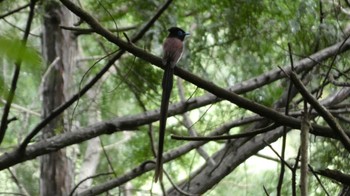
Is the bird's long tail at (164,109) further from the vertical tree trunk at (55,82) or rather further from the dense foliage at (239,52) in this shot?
the vertical tree trunk at (55,82)

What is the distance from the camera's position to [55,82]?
452 cm

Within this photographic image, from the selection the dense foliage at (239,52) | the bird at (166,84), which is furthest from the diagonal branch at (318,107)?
the dense foliage at (239,52)

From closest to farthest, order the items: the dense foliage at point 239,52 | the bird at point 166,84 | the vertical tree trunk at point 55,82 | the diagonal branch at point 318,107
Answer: the diagonal branch at point 318,107
the bird at point 166,84
the dense foliage at point 239,52
the vertical tree trunk at point 55,82

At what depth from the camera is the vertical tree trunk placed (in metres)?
4.34

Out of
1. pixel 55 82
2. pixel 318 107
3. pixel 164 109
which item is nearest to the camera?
pixel 318 107

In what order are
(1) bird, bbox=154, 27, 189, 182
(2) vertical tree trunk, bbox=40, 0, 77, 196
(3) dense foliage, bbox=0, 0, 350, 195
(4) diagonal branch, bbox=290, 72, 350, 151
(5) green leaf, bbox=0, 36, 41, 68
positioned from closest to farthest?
(5) green leaf, bbox=0, 36, 41, 68 → (4) diagonal branch, bbox=290, 72, 350, 151 → (1) bird, bbox=154, 27, 189, 182 → (3) dense foliage, bbox=0, 0, 350, 195 → (2) vertical tree trunk, bbox=40, 0, 77, 196

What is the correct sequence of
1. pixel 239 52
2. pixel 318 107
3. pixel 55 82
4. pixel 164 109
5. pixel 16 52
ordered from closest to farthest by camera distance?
1. pixel 16 52
2. pixel 318 107
3. pixel 164 109
4. pixel 239 52
5. pixel 55 82

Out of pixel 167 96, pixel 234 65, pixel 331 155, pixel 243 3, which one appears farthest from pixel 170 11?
pixel 167 96

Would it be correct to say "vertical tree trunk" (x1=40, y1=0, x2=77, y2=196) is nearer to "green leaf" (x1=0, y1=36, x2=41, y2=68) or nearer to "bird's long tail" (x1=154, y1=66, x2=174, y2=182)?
"bird's long tail" (x1=154, y1=66, x2=174, y2=182)

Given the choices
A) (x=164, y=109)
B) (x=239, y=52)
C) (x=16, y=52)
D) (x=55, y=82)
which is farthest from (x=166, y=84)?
(x=55, y=82)

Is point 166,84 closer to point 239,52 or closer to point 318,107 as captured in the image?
point 318,107

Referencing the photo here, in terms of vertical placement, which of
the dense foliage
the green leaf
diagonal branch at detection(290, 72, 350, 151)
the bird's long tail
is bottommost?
the green leaf

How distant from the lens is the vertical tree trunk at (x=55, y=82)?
4.34 metres

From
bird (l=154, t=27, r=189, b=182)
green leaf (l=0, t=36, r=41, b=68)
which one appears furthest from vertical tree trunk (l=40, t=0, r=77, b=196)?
green leaf (l=0, t=36, r=41, b=68)
